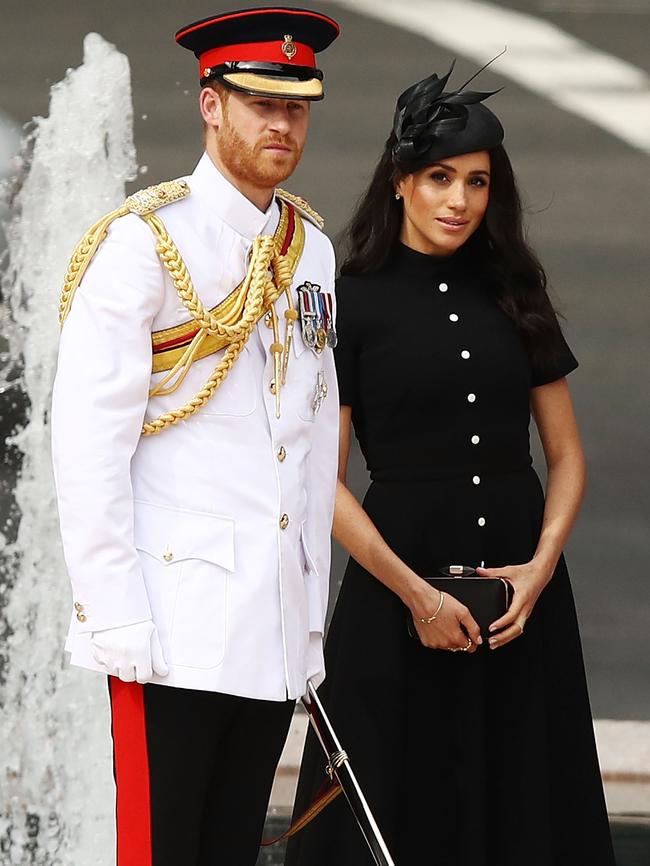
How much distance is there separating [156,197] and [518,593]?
89 cm

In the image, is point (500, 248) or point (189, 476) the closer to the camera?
point (189, 476)

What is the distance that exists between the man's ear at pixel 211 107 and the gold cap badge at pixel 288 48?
0.10m

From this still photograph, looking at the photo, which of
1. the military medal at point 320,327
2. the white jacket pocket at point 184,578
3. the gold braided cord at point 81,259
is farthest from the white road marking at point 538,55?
the white jacket pocket at point 184,578

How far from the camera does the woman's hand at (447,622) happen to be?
8.35ft

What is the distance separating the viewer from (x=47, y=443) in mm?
3648

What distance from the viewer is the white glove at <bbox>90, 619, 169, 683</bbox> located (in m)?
1.93

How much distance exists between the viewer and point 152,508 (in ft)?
6.55

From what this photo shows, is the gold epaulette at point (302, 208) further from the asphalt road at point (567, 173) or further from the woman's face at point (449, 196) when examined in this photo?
the asphalt road at point (567, 173)

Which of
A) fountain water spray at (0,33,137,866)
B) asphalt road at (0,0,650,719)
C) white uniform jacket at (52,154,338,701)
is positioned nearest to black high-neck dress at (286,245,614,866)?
white uniform jacket at (52,154,338,701)

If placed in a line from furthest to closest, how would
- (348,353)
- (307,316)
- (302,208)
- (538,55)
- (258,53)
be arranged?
(538,55), (348,353), (302,208), (307,316), (258,53)

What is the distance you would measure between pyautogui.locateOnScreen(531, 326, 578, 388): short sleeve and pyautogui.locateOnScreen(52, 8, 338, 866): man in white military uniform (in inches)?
26.4

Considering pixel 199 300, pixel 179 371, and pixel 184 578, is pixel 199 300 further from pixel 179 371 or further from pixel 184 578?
Answer: pixel 184 578

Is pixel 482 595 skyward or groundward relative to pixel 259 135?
groundward

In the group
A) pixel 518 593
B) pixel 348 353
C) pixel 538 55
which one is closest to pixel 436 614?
pixel 518 593
